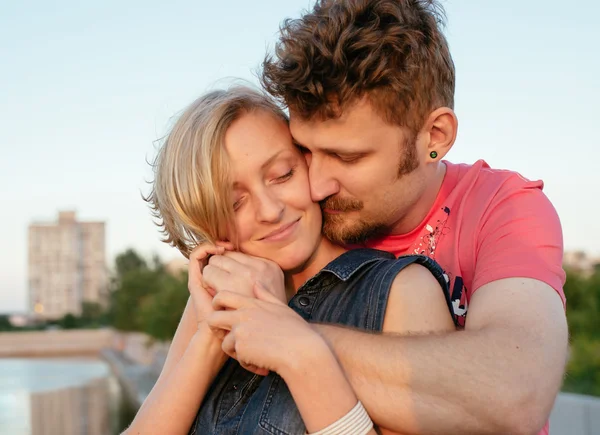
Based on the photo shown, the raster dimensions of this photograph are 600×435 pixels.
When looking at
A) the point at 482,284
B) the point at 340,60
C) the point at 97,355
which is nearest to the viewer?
the point at 482,284

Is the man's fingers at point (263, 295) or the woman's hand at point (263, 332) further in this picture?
the man's fingers at point (263, 295)

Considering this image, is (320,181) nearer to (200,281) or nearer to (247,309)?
(200,281)

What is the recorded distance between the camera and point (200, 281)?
234 centimetres

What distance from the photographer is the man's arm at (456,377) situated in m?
1.73

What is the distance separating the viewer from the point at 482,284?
7.18 ft

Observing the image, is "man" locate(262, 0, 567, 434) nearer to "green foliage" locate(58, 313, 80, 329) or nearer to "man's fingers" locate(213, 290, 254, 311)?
"man's fingers" locate(213, 290, 254, 311)

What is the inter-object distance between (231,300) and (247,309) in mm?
80

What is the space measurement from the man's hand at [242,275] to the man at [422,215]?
1.02 feet

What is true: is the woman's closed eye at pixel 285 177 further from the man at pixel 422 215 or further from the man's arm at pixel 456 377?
the man's arm at pixel 456 377

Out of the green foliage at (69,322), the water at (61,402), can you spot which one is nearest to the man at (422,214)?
the water at (61,402)

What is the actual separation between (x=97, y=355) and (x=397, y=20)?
5542cm

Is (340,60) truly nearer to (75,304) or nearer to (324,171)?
(324,171)

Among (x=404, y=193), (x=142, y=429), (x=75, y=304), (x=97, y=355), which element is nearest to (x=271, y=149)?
(x=404, y=193)

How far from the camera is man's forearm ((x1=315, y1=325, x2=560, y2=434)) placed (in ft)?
5.68
